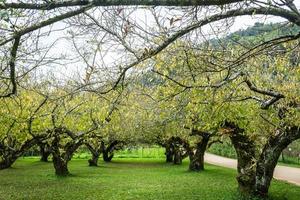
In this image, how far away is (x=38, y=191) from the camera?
83.4 ft

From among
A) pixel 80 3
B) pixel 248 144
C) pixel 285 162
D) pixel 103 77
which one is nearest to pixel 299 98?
pixel 248 144

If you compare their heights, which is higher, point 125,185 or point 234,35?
point 234,35

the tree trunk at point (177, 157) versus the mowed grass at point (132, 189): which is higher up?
the tree trunk at point (177, 157)

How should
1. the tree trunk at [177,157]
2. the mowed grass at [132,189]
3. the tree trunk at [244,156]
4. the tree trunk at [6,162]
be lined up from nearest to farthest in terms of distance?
the tree trunk at [6,162] < the tree trunk at [244,156] < the mowed grass at [132,189] < the tree trunk at [177,157]

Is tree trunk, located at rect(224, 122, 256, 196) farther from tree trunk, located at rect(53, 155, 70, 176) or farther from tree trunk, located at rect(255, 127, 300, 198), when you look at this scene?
tree trunk, located at rect(53, 155, 70, 176)

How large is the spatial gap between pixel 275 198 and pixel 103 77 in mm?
14650

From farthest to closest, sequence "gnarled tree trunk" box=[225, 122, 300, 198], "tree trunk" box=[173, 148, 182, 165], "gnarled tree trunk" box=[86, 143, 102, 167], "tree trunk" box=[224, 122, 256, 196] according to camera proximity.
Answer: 1. "tree trunk" box=[173, 148, 182, 165]
2. "gnarled tree trunk" box=[86, 143, 102, 167]
3. "tree trunk" box=[224, 122, 256, 196]
4. "gnarled tree trunk" box=[225, 122, 300, 198]

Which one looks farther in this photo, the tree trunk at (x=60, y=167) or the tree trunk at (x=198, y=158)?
the tree trunk at (x=198, y=158)

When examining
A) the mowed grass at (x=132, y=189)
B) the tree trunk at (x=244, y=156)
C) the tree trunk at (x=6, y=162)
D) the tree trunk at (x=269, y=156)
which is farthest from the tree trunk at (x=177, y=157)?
the tree trunk at (x=6, y=162)

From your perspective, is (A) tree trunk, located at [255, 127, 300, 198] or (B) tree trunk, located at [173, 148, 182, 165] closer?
(A) tree trunk, located at [255, 127, 300, 198]

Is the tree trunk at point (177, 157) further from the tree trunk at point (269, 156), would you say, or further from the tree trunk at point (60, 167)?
the tree trunk at point (269, 156)

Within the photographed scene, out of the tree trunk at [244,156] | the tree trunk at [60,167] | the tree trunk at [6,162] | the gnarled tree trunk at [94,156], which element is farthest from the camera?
the gnarled tree trunk at [94,156]

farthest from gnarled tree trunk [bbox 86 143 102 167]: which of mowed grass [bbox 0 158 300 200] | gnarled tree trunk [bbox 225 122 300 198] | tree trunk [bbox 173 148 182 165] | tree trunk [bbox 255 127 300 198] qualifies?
tree trunk [bbox 255 127 300 198]

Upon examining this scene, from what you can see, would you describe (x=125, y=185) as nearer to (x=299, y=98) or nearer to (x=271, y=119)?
(x=271, y=119)
